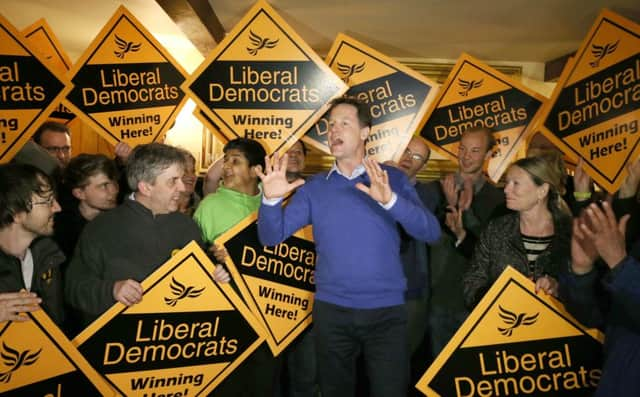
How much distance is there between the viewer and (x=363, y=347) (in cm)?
227

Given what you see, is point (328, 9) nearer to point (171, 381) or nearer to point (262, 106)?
point (262, 106)

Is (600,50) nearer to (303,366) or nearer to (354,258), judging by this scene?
(354,258)

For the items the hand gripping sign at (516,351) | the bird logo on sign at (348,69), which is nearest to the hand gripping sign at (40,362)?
the hand gripping sign at (516,351)

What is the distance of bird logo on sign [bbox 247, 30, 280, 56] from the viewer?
2969 millimetres

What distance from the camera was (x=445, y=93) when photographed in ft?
12.7

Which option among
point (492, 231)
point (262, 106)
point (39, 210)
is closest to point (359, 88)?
point (262, 106)

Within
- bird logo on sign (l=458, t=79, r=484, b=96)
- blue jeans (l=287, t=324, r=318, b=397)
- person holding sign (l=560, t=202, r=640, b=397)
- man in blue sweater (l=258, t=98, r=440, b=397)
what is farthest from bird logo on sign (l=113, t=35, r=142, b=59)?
person holding sign (l=560, t=202, r=640, b=397)

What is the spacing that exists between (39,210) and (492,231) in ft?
6.74

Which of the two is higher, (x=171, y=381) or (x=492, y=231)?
(x=492, y=231)

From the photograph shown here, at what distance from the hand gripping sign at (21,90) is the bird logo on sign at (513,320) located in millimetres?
2531

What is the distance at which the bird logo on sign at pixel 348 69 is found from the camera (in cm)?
329

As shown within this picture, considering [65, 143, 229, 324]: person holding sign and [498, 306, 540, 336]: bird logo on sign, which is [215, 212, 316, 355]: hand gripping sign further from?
[498, 306, 540, 336]: bird logo on sign

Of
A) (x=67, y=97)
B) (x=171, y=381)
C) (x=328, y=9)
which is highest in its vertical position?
(x=328, y=9)

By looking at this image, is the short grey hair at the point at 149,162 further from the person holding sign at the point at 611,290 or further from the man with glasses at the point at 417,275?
the person holding sign at the point at 611,290
